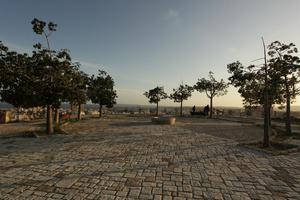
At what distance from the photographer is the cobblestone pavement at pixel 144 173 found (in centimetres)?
426

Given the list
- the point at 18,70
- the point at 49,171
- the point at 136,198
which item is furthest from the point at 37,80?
the point at 136,198

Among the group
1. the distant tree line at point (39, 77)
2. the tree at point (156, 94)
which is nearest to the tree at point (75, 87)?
the distant tree line at point (39, 77)

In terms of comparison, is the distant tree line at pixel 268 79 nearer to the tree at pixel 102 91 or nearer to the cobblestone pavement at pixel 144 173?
the cobblestone pavement at pixel 144 173

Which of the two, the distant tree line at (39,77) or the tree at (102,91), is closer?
the distant tree line at (39,77)

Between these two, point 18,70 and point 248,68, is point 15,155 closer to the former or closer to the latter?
point 18,70

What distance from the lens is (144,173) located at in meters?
5.39

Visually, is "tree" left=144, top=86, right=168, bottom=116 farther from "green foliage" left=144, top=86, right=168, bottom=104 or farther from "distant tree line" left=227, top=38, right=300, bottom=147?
"distant tree line" left=227, top=38, right=300, bottom=147

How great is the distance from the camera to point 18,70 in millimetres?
9797

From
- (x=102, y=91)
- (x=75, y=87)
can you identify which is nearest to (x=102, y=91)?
(x=102, y=91)

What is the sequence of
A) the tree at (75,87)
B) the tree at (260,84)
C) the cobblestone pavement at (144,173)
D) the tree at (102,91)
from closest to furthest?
the cobblestone pavement at (144,173), the tree at (260,84), the tree at (75,87), the tree at (102,91)

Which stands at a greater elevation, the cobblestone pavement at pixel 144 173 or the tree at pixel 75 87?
the tree at pixel 75 87

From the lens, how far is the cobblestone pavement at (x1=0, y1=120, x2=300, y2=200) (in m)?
4.26

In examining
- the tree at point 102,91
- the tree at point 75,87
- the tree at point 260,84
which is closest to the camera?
the tree at point 260,84

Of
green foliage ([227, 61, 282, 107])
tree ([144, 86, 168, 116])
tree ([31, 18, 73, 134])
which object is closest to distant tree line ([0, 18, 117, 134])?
tree ([31, 18, 73, 134])
